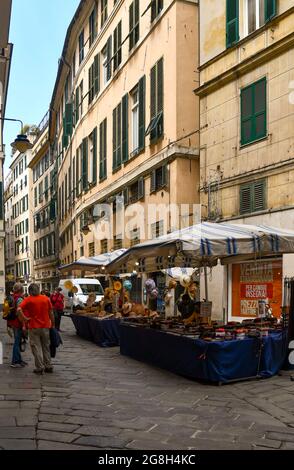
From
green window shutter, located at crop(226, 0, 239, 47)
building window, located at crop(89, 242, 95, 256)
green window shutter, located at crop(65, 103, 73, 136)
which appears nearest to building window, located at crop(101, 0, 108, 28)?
green window shutter, located at crop(65, 103, 73, 136)

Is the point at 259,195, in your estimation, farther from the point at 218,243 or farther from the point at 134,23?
the point at 134,23

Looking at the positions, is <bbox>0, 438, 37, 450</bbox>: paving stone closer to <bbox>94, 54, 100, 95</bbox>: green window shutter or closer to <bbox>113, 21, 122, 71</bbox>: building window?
<bbox>113, 21, 122, 71</bbox>: building window

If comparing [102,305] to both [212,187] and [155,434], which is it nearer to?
[212,187]

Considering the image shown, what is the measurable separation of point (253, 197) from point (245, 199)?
0.42m

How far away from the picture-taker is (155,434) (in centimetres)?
571

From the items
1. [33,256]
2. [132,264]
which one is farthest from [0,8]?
[33,256]

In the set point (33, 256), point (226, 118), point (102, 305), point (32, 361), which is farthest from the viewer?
point (33, 256)

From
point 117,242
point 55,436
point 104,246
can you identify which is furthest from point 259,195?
point 104,246

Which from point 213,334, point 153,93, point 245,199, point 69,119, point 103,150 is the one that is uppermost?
point 69,119

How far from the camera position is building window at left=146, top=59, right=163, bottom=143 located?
67.9 feet

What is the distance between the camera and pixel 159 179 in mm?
21062

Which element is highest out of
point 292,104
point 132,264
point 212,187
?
point 292,104

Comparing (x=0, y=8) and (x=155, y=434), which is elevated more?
(x=0, y=8)

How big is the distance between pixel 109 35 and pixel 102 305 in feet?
53.6
